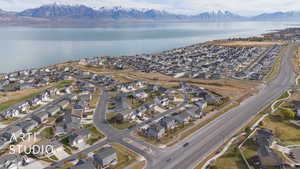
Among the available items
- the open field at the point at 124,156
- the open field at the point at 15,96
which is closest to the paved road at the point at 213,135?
the open field at the point at 124,156

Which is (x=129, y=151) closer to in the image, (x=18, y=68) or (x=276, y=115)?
(x=276, y=115)

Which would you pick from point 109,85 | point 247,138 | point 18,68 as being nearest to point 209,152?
point 247,138

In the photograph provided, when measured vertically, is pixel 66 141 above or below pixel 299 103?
below

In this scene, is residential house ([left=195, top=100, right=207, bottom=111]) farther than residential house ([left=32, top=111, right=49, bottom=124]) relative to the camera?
Yes

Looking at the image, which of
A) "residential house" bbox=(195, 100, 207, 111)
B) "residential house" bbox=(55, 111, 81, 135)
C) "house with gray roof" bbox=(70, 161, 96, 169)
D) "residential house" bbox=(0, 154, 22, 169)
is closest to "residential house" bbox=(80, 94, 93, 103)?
"residential house" bbox=(55, 111, 81, 135)

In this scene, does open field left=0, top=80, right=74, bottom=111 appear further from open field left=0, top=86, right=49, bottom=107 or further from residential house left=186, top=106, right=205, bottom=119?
residential house left=186, top=106, right=205, bottom=119

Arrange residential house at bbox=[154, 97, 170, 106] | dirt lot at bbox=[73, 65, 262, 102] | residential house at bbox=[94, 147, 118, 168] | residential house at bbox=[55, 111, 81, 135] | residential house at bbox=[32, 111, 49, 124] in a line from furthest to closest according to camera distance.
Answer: dirt lot at bbox=[73, 65, 262, 102]
residential house at bbox=[154, 97, 170, 106]
residential house at bbox=[32, 111, 49, 124]
residential house at bbox=[55, 111, 81, 135]
residential house at bbox=[94, 147, 118, 168]
